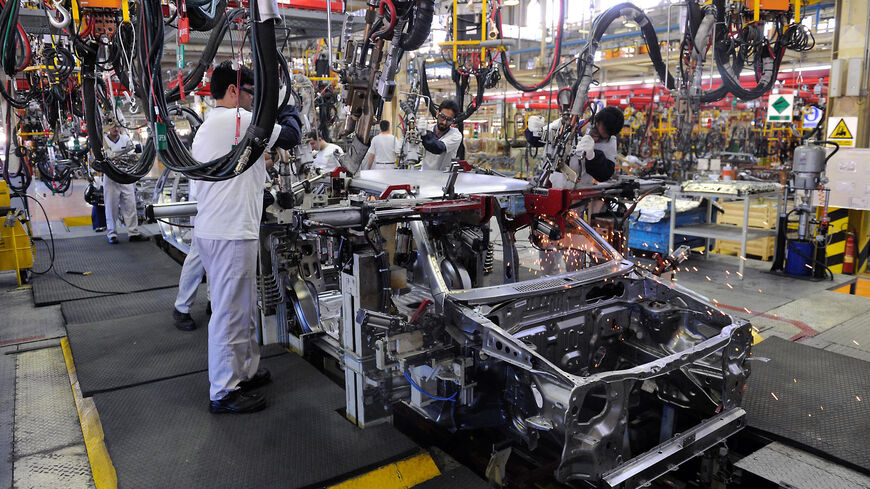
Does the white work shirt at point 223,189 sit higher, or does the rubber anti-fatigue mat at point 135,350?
the white work shirt at point 223,189

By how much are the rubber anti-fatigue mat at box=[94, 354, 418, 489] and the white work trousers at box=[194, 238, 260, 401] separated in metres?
0.27

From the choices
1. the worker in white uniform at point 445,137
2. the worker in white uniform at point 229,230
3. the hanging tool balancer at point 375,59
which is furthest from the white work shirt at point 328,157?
the worker in white uniform at point 229,230

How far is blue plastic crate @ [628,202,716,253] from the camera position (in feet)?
25.9

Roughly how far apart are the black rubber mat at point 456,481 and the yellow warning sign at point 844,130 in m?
6.91

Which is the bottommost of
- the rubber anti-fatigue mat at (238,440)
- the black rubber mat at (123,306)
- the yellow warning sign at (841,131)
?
the black rubber mat at (123,306)

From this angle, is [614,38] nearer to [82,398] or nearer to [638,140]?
[638,140]

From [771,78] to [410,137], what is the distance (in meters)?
3.87

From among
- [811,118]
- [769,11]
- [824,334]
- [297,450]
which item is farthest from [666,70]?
[297,450]

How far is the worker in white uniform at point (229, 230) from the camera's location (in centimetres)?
320

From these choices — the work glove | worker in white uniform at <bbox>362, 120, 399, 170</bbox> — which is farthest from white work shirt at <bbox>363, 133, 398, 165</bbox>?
the work glove

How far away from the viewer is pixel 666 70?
5578 mm

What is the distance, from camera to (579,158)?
534cm

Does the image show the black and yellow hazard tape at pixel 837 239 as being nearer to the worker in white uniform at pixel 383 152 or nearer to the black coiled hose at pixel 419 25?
the worker in white uniform at pixel 383 152

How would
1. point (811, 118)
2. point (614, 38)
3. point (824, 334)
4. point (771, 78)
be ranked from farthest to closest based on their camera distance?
point (614, 38) < point (811, 118) < point (771, 78) < point (824, 334)
